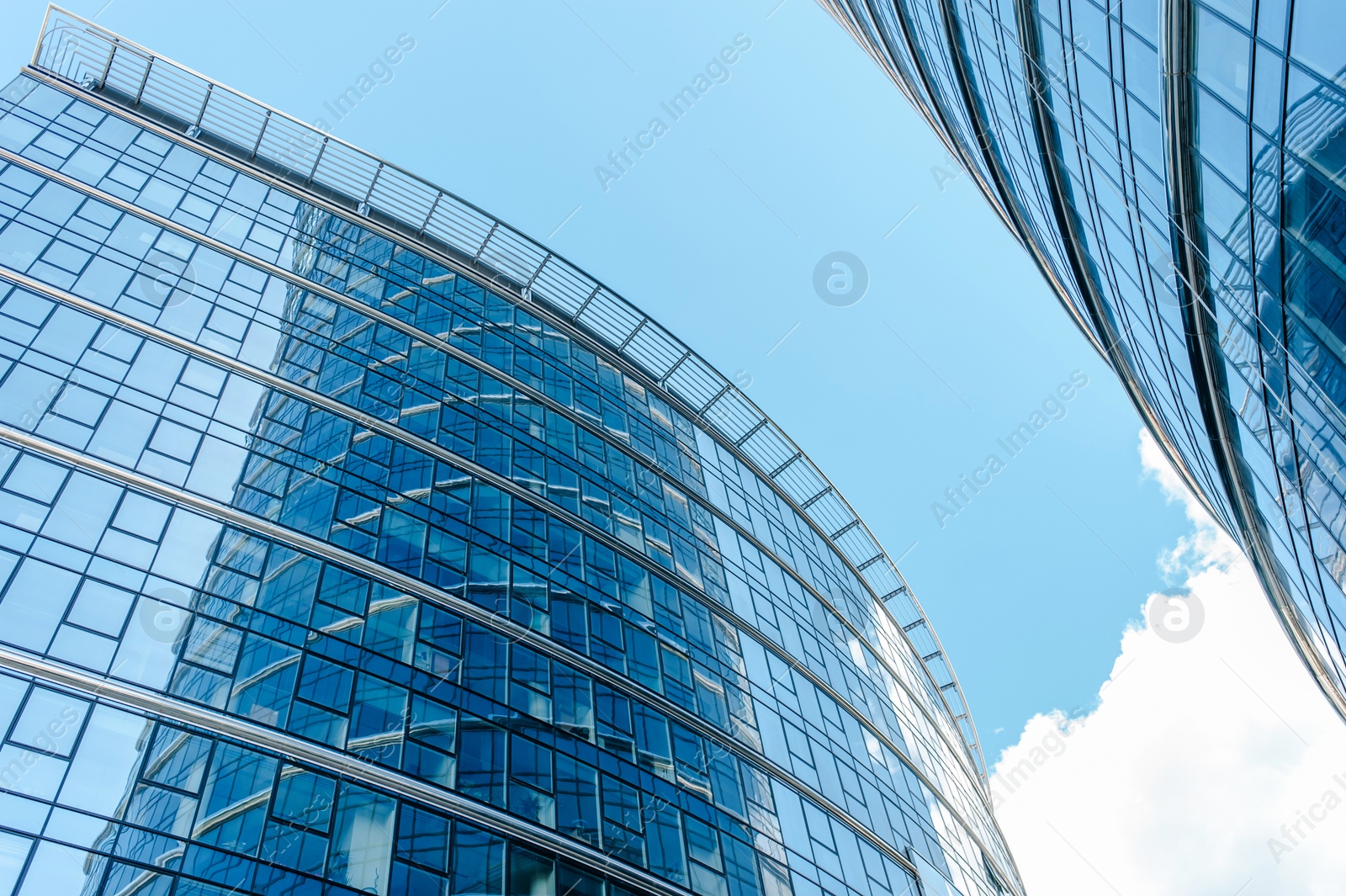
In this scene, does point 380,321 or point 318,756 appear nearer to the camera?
point 318,756

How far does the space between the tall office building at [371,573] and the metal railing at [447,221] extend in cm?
14

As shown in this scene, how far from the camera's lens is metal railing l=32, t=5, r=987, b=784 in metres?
32.1

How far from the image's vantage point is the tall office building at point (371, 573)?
15242 millimetres

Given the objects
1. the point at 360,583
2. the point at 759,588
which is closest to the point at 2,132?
the point at 360,583

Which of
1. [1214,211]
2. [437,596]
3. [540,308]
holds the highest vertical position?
[540,308]

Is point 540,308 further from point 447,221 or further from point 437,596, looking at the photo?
point 437,596

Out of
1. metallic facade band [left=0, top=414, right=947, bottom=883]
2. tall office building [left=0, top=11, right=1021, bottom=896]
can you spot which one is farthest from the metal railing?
metallic facade band [left=0, top=414, right=947, bottom=883]

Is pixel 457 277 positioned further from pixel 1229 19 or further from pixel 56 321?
pixel 1229 19

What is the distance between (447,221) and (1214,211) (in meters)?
28.4

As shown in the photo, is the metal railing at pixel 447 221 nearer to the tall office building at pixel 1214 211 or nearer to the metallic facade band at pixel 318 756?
the tall office building at pixel 1214 211

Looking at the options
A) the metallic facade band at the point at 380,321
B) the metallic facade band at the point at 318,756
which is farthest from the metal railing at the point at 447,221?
the metallic facade band at the point at 318,756

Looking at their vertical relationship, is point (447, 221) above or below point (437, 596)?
above

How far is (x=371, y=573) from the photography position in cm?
2008

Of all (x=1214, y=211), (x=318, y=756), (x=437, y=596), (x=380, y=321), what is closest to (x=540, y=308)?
(x=380, y=321)
